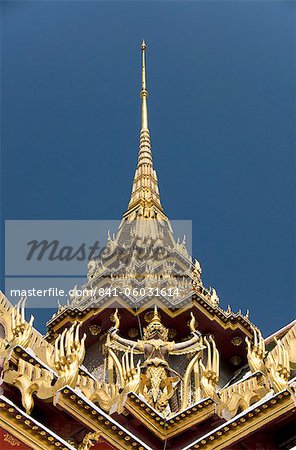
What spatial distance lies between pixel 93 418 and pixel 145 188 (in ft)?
58.2

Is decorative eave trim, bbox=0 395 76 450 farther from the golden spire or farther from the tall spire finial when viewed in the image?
the tall spire finial

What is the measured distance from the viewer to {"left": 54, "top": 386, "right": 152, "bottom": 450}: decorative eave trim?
41.7ft

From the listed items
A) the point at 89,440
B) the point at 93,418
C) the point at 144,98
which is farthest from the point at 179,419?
the point at 144,98

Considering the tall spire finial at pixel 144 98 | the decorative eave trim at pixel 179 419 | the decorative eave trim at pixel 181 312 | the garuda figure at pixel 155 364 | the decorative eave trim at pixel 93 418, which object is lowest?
the decorative eave trim at pixel 93 418

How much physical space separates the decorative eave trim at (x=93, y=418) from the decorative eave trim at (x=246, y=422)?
0.99 meters

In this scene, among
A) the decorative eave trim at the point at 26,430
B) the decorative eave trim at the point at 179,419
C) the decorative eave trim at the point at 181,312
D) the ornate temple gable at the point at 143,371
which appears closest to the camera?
the decorative eave trim at the point at 26,430

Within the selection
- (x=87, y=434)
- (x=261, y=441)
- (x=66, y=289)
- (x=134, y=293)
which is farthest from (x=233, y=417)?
(x=66, y=289)

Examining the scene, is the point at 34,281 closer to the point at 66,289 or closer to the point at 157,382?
the point at 66,289

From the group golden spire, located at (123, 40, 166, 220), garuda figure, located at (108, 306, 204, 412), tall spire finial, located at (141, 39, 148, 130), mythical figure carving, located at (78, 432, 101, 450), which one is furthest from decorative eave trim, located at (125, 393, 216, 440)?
tall spire finial, located at (141, 39, 148, 130)

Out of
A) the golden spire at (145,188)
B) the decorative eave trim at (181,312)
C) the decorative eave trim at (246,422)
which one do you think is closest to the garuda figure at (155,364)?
the decorative eave trim at (181,312)

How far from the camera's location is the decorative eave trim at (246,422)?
13.2m

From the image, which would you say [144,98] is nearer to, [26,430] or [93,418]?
[93,418]

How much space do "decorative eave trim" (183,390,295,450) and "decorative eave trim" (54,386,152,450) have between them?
99 centimetres

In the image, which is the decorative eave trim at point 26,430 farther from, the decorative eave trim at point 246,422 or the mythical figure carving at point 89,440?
the decorative eave trim at point 246,422
